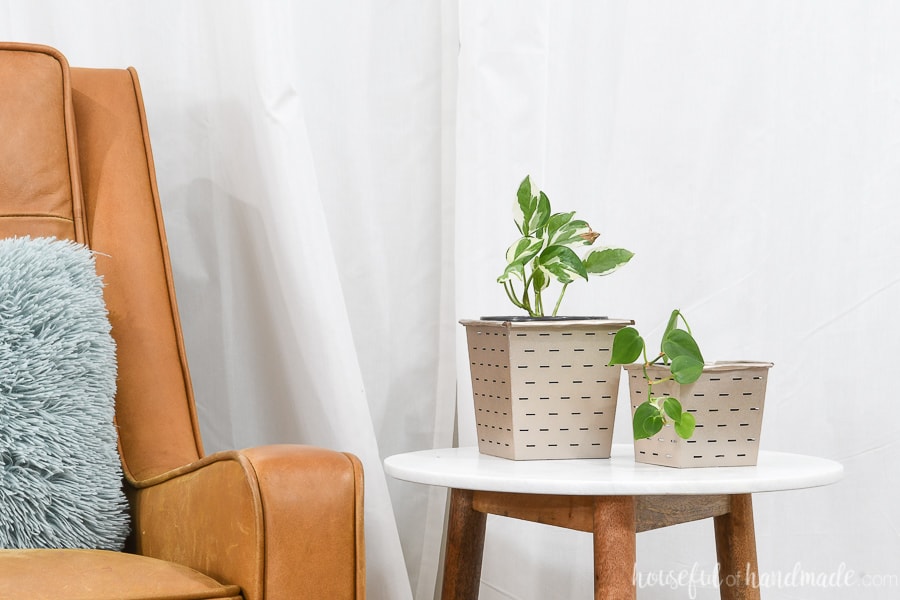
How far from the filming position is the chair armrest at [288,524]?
2.36ft

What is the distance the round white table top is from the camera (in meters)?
0.74

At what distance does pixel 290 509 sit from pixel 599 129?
2.53 feet

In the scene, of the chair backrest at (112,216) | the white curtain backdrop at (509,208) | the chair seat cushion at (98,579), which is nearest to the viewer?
the chair seat cushion at (98,579)

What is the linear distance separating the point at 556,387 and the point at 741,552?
246 millimetres

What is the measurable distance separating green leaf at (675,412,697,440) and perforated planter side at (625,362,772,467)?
2 centimetres

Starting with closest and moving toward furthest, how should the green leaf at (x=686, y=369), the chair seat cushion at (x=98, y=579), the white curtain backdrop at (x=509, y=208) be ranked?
the chair seat cushion at (x=98, y=579) < the green leaf at (x=686, y=369) < the white curtain backdrop at (x=509, y=208)

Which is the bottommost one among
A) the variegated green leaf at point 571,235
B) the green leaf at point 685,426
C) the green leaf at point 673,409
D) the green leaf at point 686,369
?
the green leaf at point 685,426

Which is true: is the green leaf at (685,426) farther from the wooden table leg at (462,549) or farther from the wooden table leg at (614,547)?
the wooden table leg at (462,549)

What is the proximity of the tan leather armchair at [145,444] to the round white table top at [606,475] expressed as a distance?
104mm

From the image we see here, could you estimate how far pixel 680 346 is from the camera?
32.4 inches

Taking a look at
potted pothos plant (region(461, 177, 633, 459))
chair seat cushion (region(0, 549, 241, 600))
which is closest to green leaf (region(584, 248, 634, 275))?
potted pothos plant (region(461, 177, 633, 459))

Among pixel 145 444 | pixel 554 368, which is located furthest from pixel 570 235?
pixel 145 444

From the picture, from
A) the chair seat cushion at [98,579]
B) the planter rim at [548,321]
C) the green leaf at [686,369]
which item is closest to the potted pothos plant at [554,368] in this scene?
the planter rim at [548,321]

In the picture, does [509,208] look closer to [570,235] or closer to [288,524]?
[570,235]
